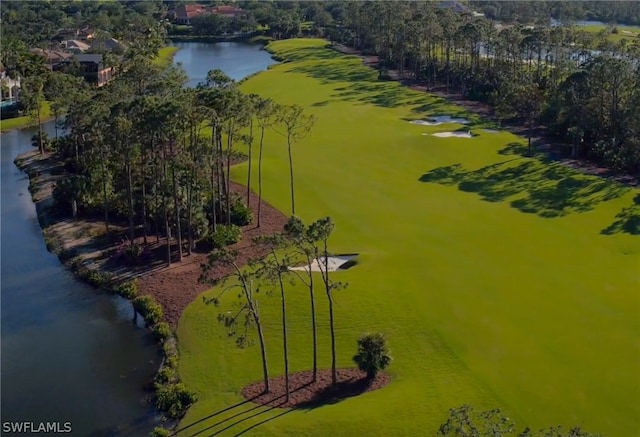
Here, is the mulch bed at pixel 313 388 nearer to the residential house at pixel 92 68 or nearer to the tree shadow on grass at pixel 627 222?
the tree shadow on grass at pixel 627 222

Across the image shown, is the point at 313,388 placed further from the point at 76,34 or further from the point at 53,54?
the point at 76,34

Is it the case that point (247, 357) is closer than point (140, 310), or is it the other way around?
point (247, 357)

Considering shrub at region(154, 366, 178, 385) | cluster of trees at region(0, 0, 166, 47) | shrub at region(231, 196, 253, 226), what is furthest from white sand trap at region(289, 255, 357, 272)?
cluster of trees at region(0, 0, 166, 47)

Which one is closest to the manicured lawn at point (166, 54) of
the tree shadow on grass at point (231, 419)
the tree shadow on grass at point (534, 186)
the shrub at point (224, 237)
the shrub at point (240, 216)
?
the tree shadow on grass at point (534, 186)

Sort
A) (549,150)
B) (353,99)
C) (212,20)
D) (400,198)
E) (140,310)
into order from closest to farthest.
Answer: (140,310) → (400,198) → (549,150) → (353,99) → (212,20)

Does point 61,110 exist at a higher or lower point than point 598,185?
higher

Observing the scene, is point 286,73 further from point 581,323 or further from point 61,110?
point 581,323

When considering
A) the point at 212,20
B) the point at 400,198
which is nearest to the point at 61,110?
the point at 400,198
